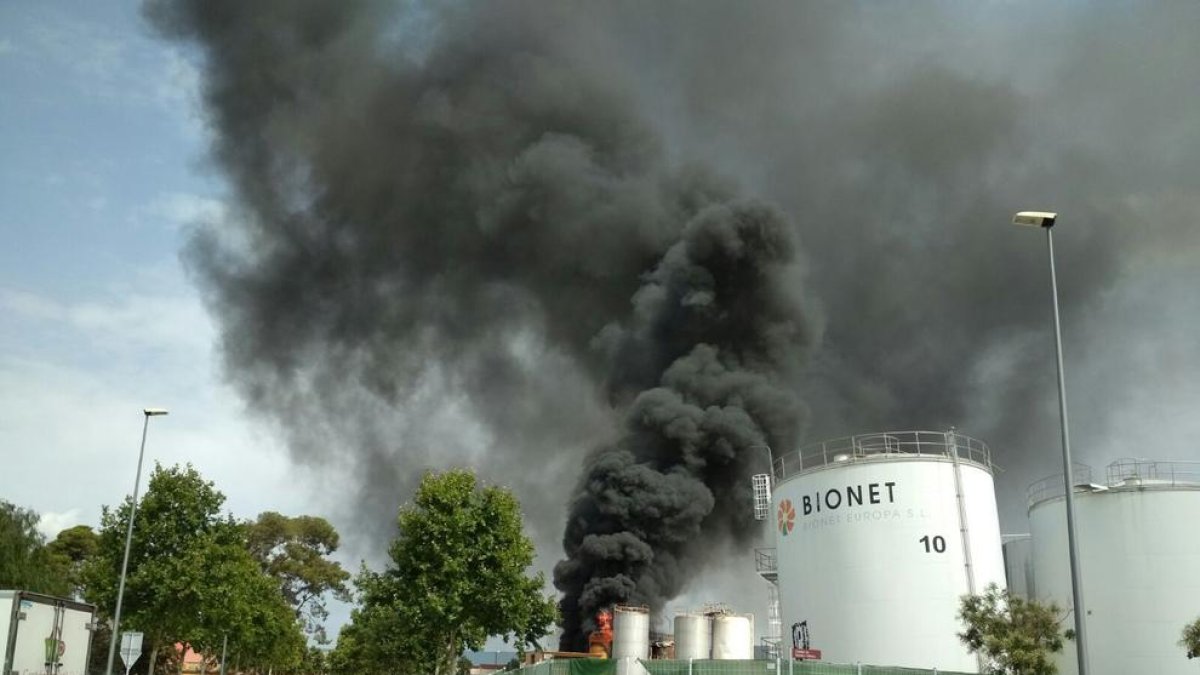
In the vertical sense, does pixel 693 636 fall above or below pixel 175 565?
below

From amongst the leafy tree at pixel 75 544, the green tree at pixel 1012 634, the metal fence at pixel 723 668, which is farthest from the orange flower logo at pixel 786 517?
the leafy tree at pixel 75 544

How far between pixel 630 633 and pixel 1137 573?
632 inches

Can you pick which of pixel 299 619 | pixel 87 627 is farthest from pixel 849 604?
pixel 299 619

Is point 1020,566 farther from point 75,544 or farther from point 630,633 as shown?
point 75,544

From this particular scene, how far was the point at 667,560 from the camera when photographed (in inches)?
1887

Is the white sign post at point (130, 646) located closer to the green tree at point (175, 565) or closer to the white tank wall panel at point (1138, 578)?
the green tree at point (175, 565)

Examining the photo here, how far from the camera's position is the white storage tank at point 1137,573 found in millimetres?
31359

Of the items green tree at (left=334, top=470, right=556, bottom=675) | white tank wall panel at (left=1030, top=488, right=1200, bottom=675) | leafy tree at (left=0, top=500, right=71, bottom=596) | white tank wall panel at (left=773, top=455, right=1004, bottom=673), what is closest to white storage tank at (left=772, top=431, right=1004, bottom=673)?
white tank wall panel at (left=773, top=455, right=1004, bottom=673)

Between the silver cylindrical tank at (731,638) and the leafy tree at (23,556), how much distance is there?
31864 mm

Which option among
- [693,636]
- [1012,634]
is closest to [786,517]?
[693,636]

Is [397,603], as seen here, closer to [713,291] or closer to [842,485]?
[842,485]

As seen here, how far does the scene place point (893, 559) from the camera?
106ft

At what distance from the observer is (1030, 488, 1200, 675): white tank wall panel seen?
31.4m

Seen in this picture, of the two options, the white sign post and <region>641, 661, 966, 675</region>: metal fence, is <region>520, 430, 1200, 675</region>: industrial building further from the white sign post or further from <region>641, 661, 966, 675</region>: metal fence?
the white sign post
